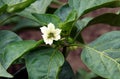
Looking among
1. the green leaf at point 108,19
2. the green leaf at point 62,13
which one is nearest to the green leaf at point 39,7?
the green leaf at point 62,13

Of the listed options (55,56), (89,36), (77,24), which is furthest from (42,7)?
(89,36)

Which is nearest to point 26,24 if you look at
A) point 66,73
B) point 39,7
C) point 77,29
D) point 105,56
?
point 39,7

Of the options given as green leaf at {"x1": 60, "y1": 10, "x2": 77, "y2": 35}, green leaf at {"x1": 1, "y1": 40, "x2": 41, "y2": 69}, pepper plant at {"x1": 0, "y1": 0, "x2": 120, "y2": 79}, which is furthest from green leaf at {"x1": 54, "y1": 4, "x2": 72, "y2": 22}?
green leaf at {"x1": 1, "y1": 40, "x2": 41, "y2": 69}

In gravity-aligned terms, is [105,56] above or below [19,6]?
below

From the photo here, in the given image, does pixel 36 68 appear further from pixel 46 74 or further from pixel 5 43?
pixel 5 43

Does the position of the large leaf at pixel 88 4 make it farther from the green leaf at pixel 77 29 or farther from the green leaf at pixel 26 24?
the green leaf at pixel 26 24

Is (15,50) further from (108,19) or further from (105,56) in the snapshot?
(108,19)

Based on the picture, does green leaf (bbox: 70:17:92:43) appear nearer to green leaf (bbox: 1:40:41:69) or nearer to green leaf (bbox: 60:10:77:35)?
green leaf (bbox: 60:10:77:35)
